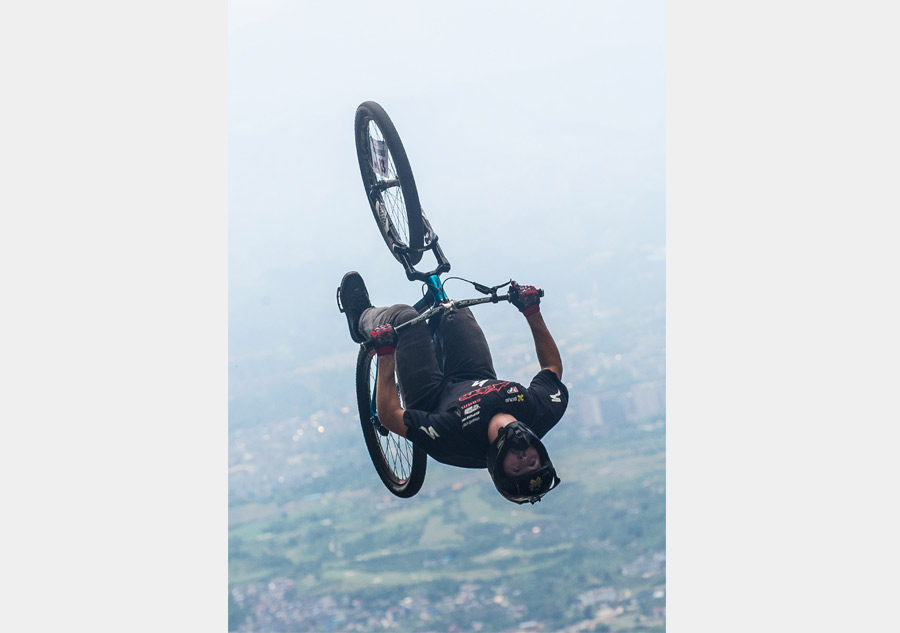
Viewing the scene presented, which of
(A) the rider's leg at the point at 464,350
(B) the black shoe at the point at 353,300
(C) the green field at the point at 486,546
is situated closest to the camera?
(A) the rider's leg at the point at 464,350

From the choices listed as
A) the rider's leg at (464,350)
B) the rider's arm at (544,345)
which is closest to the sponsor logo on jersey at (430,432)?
the rider's leg at (464,350)

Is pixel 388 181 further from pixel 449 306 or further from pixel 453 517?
pixel 453 517

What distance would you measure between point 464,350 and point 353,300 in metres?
1.40

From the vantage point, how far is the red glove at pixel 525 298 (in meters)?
8.06

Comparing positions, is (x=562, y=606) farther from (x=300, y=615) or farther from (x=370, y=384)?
(x=370, y=384)

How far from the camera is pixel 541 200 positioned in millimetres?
33969

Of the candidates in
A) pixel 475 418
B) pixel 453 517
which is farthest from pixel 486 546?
pixel 475 418

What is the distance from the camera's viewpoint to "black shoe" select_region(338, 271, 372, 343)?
30.6 ft

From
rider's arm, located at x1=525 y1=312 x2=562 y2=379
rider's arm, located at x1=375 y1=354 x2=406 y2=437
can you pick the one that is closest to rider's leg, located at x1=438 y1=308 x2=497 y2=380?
rider's arm, located at x1=525 y1=312 x2=562 y2=379

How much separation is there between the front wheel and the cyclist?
41 centimetres

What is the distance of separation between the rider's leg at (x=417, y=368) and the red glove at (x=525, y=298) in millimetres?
775

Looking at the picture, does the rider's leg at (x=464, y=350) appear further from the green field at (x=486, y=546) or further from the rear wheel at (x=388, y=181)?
the green field at (x=486, y=546)

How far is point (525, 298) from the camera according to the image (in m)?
8.08

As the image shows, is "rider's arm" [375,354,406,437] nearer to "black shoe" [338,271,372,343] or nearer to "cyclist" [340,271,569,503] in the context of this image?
"cyclist" [340,271,569,503]
